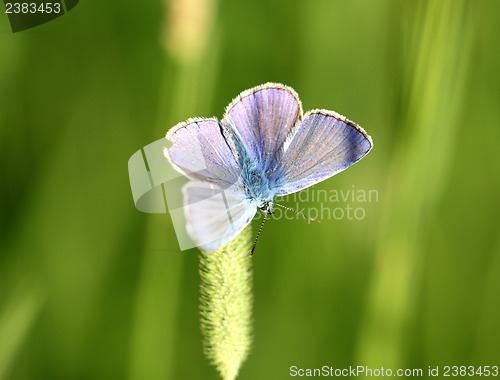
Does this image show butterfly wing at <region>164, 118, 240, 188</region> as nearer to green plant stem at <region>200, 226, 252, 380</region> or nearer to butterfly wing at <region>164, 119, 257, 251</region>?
butterfly wing at <region>164, 119, 257, 251</region>

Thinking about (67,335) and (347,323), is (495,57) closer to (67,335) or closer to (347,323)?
(347,323)

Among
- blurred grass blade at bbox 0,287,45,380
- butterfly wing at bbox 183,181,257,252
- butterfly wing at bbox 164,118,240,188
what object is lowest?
blurred grass blade at bbox 0,287,45,380

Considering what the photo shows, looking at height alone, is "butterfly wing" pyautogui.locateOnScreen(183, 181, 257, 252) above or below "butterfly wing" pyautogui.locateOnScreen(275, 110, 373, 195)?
below

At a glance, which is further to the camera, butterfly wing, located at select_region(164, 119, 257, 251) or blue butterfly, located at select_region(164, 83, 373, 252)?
blue butterfly, located at select_region(164, 83, 373, 252)

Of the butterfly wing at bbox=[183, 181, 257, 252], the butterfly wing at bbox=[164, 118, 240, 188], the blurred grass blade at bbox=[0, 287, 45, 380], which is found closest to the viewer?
the butterfly wing at bbox=[183, 181, 257, 252]

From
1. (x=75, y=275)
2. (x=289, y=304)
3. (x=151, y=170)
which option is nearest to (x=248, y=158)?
(x=151, y=170)

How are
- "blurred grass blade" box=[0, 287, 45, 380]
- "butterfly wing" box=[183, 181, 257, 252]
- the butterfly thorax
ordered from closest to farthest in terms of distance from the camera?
"butterfly wing" box=[183, 181, 257, 252] → "blurred grass blade" box=[0, 287, 45, 380] → the butterfly thorax

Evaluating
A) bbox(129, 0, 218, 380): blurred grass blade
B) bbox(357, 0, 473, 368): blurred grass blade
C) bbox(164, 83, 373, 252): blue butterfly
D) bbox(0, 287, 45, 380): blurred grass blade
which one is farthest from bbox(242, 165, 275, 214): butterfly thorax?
bbox(0, 287, 45, 380): blurred grass blade
